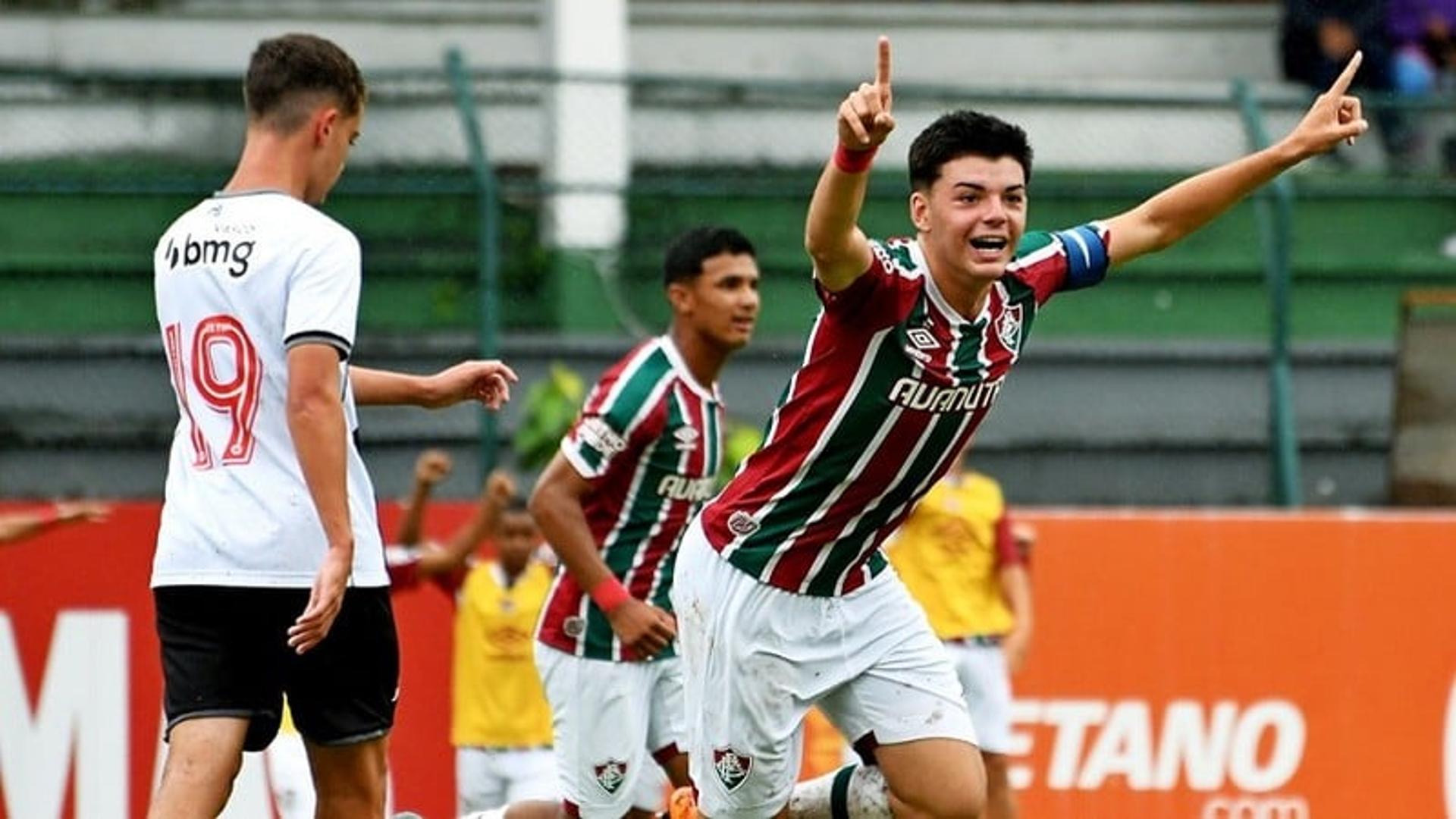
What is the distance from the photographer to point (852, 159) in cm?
623

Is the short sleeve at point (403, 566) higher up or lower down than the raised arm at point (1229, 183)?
lower down

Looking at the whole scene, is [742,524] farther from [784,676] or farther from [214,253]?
[214,253]

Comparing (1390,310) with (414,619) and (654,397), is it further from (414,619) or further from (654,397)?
(654,397)

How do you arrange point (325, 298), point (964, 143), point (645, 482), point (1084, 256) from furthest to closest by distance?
point (645, 482)
point (1084, 256)
point (964, 143)
point (325, 298)

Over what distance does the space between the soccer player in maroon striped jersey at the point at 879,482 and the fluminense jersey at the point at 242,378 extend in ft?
3.90

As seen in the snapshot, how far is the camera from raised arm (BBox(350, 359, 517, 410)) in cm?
714

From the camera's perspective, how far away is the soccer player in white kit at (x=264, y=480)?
660 cm

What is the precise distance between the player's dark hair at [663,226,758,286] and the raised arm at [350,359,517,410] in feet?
5.90

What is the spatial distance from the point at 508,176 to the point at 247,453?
801 centimetres

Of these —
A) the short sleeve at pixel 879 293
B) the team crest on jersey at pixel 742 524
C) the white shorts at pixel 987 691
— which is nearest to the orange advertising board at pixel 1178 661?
the white shorts at pixel 987 691

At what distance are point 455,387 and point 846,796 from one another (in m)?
1.55

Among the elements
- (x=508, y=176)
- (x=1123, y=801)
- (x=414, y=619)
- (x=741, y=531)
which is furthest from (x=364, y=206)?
(x=741, y=531)

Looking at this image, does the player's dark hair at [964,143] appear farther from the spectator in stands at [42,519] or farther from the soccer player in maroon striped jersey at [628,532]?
the spectator in stands at [42,519]

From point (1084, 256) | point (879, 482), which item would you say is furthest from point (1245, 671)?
point (879, 482)
